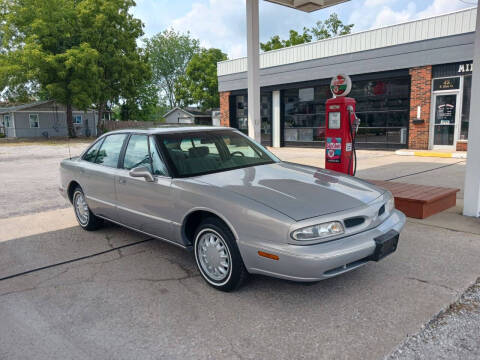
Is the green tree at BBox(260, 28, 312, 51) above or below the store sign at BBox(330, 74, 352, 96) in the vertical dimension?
above

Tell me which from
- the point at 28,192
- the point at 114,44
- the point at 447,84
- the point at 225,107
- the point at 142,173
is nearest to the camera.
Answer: the point at 142,173

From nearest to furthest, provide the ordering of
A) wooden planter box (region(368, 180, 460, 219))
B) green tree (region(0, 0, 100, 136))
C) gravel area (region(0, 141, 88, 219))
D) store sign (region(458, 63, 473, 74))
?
wooden planter box (region(368, 180, 460, 219)) → gravel area (region(0, 141, 88, 219)) → store sign (region(458, 63, 473, 74)) → green tree (region(0, 0, 100, 136))

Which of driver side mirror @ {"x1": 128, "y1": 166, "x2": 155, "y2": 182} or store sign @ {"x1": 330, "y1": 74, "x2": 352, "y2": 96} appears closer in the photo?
driver side mirror @ {"x1": 128, "y1": 166, "x2": 155, "y2": 182}

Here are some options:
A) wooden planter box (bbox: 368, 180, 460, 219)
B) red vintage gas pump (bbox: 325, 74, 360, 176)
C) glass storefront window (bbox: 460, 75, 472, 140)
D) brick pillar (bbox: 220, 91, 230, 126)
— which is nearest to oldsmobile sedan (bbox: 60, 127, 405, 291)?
wooden planter box (bbox: 368, 180, 460, 219)

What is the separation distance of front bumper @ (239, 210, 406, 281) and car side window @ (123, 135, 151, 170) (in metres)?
1.73

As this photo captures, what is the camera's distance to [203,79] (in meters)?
51.4

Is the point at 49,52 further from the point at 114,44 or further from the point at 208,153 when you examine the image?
the point at 208,153

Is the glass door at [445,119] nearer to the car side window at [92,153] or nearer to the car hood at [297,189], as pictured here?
the car hood at [297,189]

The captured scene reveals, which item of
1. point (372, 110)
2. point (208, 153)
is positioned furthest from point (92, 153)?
point (372, 110)

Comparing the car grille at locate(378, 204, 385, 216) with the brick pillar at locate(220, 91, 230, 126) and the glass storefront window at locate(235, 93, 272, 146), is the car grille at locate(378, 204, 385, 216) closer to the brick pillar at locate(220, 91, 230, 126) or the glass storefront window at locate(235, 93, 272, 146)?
the glass storefront window at locate(235, 93, 272, 146)

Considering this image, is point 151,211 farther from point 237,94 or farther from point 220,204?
point 237,94

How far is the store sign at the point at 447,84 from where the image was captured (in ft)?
49.1

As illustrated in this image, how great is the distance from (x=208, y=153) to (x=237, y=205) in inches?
47.9

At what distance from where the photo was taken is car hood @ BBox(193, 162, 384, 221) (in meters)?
3.08
